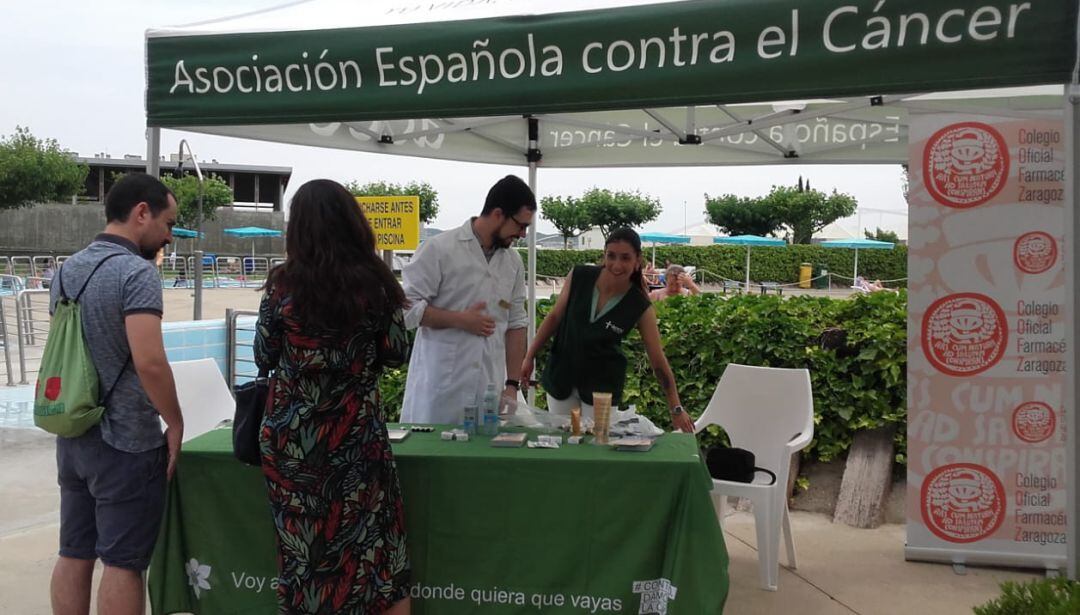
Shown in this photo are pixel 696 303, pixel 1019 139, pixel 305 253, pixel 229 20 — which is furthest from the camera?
pixel 696 303

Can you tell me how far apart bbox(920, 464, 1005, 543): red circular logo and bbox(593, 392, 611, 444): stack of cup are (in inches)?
74.5

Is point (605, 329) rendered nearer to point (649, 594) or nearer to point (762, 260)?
point (649, 594)

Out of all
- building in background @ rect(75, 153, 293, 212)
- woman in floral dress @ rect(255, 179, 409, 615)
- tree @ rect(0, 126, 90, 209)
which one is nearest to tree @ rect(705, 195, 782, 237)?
building in background @ rect(75, 153, 293, 212)

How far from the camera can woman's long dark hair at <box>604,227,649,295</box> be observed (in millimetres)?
3762

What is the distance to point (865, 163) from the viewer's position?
5262 mm

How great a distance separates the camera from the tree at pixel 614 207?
5272 cm

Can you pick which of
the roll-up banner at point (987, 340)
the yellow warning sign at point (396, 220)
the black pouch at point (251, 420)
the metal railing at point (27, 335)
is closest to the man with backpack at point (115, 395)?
the black pouch at point (251, 420)

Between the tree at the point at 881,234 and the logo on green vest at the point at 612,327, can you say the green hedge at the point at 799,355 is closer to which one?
the logo on green vest at the point at 612,327

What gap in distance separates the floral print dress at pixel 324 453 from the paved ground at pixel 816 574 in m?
1.70

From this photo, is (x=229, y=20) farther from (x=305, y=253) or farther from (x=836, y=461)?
(x=836, y=461)

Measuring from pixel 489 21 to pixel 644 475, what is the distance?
1.55 m

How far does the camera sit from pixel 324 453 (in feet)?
8.21

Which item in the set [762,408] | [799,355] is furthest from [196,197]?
[762,408]

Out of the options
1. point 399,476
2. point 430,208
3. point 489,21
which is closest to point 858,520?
point 399,476
